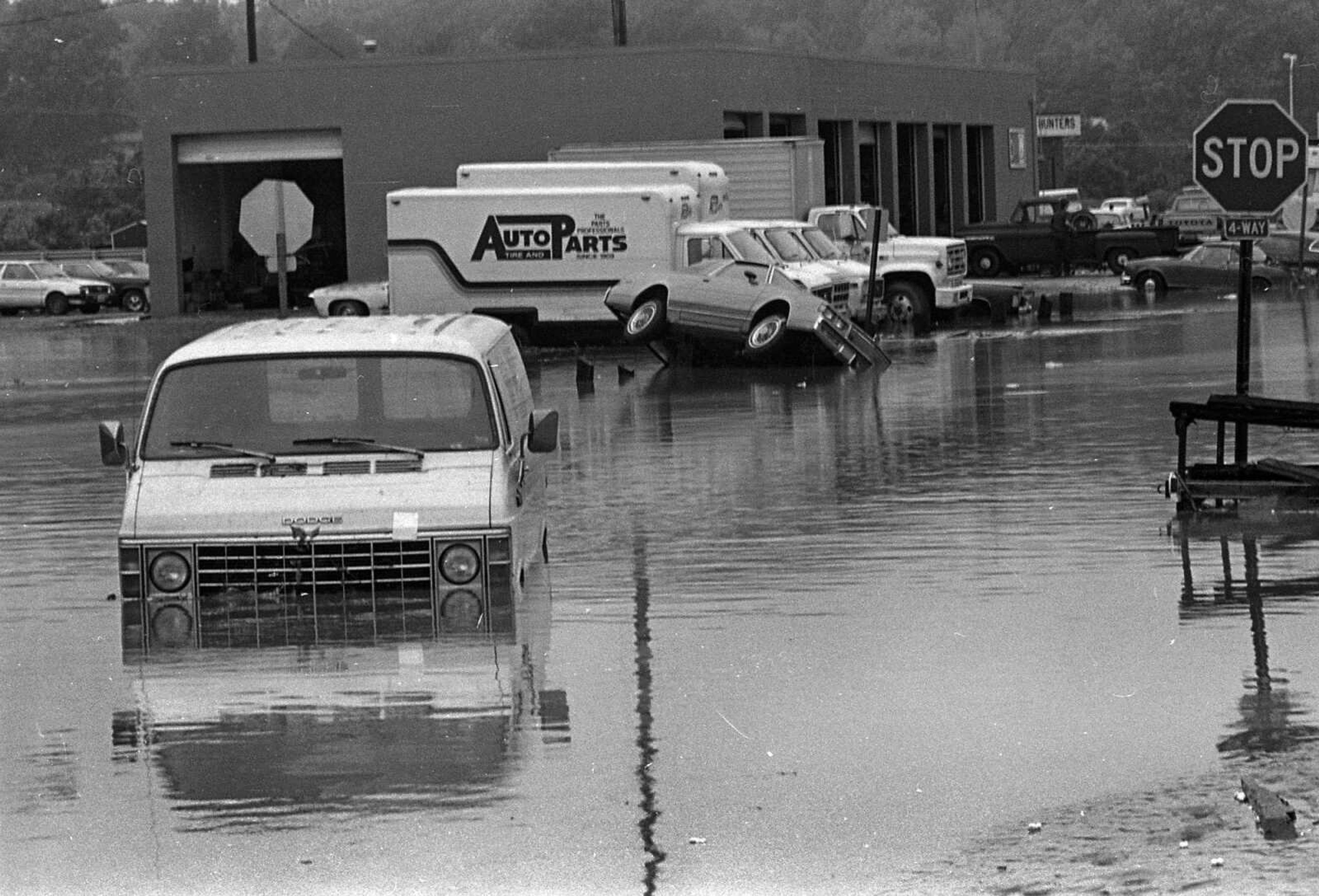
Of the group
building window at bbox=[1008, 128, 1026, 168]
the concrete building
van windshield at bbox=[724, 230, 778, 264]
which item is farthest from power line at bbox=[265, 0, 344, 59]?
van windshield at bbox=[724, 230, 778, 264]

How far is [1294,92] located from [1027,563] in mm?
133155

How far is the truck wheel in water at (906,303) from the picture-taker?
123 ft

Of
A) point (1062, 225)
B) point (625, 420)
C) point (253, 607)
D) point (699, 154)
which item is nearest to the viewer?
point (253, 607)

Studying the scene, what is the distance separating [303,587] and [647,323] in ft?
65.2

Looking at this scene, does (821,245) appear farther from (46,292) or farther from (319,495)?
(319,495)

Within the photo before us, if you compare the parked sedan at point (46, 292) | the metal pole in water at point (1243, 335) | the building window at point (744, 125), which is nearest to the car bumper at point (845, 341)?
the metal pole in water at point (1243, 335)

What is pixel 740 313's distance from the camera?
29453 mm

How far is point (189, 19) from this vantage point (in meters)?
156

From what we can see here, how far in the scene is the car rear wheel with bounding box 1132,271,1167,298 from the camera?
155 feet

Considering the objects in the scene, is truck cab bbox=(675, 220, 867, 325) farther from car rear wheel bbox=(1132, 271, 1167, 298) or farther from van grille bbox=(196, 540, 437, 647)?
van grille bbox=(196, 540, 437, 647)

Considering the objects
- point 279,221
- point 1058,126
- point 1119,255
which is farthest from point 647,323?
point 1058,126

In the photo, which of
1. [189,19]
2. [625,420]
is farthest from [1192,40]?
[625,420]

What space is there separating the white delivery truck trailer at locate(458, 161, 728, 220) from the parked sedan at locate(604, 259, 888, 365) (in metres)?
7.35

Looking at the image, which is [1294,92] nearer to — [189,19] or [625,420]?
[189,19]
